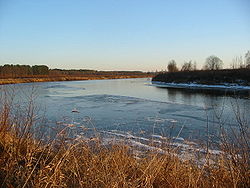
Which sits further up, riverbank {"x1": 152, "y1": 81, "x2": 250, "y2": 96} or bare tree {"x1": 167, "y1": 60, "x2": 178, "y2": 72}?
bare tree {"x1": 167, "y1": 60, "x2": 178, "y2": 72}

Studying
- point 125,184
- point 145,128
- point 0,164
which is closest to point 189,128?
point 145,128

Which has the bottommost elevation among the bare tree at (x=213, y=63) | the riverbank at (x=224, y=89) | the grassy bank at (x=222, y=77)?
the riverbank at (x=224, y=89)

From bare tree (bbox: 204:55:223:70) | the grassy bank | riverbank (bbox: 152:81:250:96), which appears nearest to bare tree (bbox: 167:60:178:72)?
bare tree (bbox: 204:55:223:70)

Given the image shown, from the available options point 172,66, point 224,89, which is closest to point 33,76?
point 172,66

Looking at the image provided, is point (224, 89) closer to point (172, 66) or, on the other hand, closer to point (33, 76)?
point (172, 66)

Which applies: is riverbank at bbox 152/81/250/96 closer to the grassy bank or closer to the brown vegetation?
the grassy bank

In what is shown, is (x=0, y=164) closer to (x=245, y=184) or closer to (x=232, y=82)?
(x=245, y=184)

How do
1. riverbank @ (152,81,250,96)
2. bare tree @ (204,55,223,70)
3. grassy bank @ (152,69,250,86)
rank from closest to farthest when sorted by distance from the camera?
riverbank @ (152,81,250,96)
grassy bank @ (152,69,250,86)
bare tree @ (204,55,223,70)

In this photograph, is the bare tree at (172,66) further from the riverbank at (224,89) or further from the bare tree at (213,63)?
the riverbank at (224,89)

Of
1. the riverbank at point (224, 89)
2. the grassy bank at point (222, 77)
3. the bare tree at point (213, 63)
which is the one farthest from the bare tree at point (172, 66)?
the riverbank at point (224, 89)

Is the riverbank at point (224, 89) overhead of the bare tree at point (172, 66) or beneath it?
beneath

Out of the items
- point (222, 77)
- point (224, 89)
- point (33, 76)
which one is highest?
point (33, 76)

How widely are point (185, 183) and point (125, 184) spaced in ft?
2.35

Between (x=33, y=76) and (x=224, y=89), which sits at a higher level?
(x=33, y=76)
